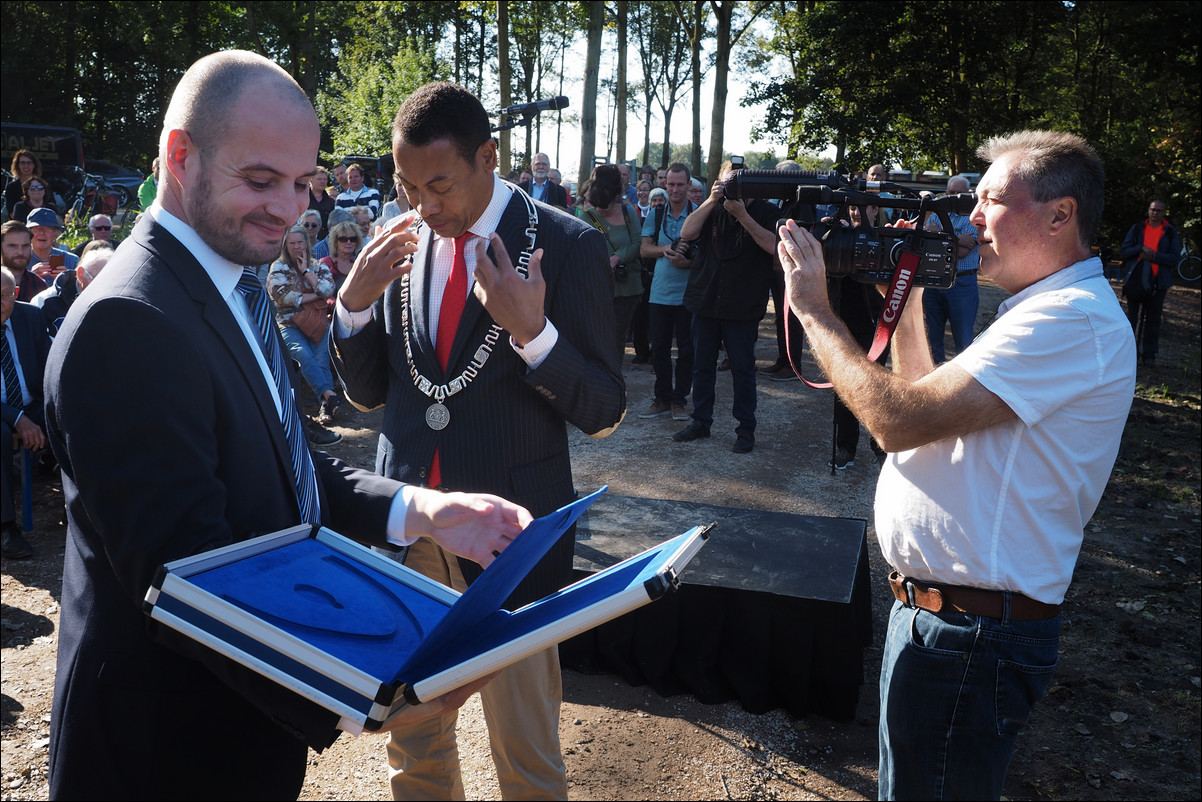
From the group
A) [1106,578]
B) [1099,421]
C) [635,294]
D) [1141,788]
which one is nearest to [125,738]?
[1099,421]

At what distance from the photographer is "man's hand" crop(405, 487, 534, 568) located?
1.77 metres

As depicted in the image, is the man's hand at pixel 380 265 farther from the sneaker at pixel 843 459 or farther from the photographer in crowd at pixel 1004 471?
the sneaker at pixel 843 459

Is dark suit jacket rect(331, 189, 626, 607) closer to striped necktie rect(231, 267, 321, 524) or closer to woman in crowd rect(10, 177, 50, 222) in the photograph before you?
striped necktie rect(231, 267, 321, 524)

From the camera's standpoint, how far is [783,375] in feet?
33.1

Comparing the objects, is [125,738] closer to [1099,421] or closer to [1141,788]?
[1099,421]

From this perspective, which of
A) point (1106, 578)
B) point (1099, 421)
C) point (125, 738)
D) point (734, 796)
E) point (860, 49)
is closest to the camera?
point (125, 738)

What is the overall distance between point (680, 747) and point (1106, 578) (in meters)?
3.28

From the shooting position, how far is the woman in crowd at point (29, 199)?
10.7 m

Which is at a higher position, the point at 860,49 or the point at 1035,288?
the point at 860,49

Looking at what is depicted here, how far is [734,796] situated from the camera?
10.8 ft

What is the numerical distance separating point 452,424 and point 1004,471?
1.39 meters

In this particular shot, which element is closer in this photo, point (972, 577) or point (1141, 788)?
point (972, 577)

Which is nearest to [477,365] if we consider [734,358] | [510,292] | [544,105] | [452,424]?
[452,424]

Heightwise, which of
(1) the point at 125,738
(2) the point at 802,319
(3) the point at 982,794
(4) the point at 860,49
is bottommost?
(3) the point at 982,794
